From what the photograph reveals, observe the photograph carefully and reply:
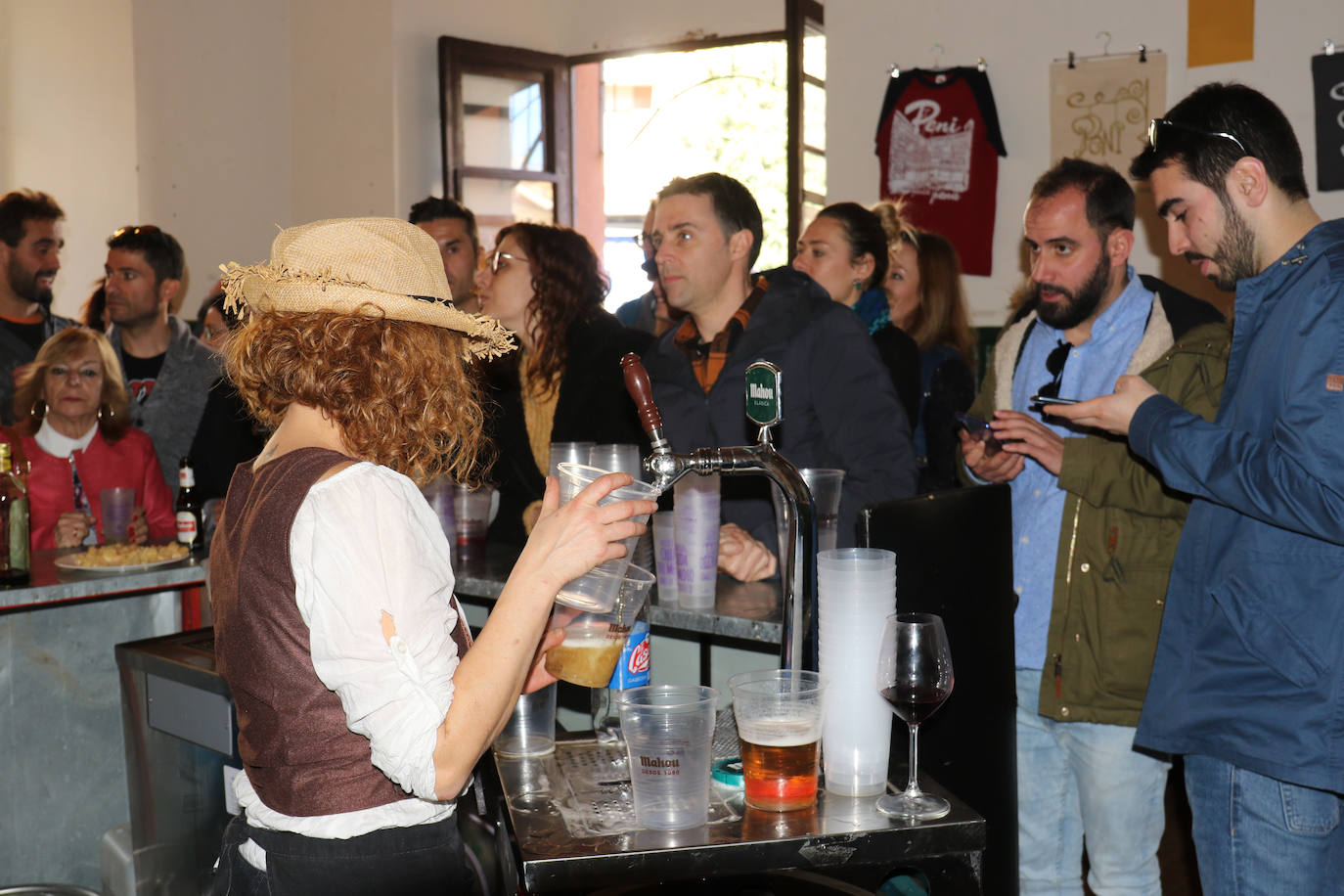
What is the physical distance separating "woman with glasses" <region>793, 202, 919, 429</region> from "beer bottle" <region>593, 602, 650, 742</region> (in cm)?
194

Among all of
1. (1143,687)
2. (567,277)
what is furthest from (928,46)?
(1143,687)

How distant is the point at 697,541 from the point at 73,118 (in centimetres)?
550

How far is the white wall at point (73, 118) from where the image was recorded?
19.8 feet

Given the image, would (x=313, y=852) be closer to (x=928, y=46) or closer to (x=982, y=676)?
(x=982, y=676)

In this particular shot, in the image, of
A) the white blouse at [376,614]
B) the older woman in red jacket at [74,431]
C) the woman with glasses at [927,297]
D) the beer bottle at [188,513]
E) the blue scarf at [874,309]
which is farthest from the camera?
the woman with glasses at [927,297]

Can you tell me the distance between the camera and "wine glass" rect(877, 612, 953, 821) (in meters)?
1.42

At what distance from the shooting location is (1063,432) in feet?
8.73

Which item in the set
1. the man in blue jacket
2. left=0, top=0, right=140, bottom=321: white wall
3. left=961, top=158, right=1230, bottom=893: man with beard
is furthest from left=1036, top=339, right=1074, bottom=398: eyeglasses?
left=0, top=0, right=140, bottom=321: white wall

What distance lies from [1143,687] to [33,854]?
276 centimetres

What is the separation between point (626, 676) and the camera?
186 cm

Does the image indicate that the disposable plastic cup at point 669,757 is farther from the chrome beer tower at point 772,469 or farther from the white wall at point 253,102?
the white wall at point 253,102

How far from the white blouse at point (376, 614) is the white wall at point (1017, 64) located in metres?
3.87

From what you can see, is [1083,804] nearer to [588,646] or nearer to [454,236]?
[588,646]

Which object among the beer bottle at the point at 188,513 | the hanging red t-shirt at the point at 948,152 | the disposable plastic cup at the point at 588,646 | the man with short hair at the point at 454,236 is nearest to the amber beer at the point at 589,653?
the disposable plastic cup at the point at 588,646
